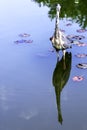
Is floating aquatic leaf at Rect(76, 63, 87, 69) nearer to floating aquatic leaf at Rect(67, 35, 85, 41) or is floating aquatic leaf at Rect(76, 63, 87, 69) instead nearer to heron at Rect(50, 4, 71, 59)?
heron at Rect(50, 4, 71, 59)

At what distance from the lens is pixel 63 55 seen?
7996 millimetres

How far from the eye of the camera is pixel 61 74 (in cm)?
743

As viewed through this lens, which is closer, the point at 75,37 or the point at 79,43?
the point at 79,43

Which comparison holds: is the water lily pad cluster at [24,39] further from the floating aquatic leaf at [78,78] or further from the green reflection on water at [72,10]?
the floating aquatic leaf at [78,78]

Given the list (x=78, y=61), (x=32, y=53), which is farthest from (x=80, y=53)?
(x=32, y=53)

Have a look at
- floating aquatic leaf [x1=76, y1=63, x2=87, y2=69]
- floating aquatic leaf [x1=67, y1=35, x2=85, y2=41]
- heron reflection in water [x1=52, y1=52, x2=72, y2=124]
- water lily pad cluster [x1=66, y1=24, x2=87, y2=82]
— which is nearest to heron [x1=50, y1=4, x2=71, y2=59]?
heron reflection in water [x1=52, y1=52, x2=72, y2=124]

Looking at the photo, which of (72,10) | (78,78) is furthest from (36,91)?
(72,10)

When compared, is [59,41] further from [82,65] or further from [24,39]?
[24,39]

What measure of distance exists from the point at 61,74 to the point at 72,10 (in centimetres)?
466

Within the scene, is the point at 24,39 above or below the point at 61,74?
below

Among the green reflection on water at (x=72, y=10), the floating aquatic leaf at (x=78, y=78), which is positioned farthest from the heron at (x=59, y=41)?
the green reflection on water at (x=72, y=10)

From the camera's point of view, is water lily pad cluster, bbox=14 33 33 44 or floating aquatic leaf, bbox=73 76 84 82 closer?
floating aquatic leaf, bbox=73 76 84 82

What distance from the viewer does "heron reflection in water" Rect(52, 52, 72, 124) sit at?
6.70m

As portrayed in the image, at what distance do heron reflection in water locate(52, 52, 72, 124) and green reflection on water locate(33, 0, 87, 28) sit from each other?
2459 millimetres
